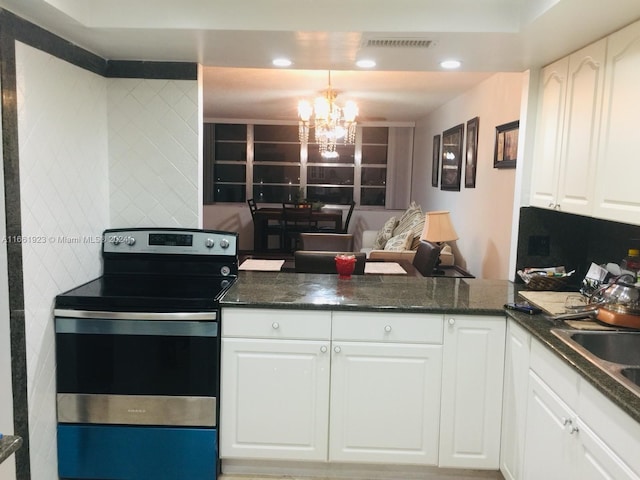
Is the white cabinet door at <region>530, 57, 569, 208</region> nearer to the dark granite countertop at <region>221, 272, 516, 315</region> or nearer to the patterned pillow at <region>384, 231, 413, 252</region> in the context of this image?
the dark granite countertop at <region>221, 272, 516, 315</region>

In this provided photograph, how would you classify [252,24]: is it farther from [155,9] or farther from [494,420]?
[494,420]

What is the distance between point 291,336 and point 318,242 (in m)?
2.97

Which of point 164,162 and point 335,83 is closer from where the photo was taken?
point 164,162

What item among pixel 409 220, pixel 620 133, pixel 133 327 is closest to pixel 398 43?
pixel 620 133

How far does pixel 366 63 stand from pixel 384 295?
1.14m

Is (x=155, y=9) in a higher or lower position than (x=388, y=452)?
higher

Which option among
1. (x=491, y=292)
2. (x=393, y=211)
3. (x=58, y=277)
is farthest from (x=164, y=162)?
(x=393, y=211)

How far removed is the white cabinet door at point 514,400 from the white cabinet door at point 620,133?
1.86 ft

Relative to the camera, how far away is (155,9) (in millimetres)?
2027

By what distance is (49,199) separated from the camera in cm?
207

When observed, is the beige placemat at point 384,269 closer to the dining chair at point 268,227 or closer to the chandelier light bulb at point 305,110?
the chandelier light bulb at point 305,110

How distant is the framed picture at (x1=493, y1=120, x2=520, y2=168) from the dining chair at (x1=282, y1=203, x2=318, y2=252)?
3647 millimetres

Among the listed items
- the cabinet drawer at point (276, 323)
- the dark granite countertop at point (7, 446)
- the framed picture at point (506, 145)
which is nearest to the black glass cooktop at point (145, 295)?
the cabinet drawer at point (276, 323)

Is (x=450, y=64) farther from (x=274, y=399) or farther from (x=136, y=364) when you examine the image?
(x=136, y=364)
